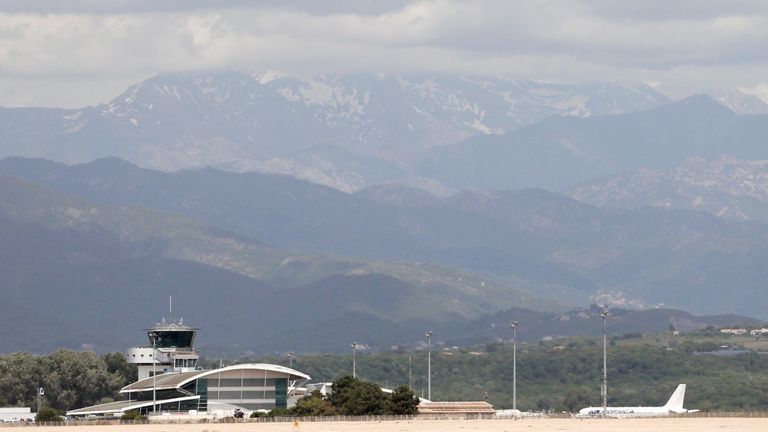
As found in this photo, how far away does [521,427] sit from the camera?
191m

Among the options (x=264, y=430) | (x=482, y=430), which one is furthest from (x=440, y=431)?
(x=264, y=430)

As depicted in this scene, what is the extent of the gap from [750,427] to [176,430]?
2115 inches

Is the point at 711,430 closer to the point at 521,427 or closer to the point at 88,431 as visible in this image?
the point at 521,427

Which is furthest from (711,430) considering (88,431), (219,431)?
(88,431)

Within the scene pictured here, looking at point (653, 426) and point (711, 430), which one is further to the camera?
point (653, 426)

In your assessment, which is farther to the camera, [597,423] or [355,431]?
[597,423]

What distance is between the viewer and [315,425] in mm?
192625

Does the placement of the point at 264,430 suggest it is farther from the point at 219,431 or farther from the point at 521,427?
the point at 521,427

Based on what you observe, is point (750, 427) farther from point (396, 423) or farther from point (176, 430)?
point (176, 430)

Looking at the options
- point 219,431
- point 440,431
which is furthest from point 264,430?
point 440,431

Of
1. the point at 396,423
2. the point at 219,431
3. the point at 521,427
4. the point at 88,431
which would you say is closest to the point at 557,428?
the point at 521,427

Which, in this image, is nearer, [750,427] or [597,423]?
[750,427]

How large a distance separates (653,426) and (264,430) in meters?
37.9

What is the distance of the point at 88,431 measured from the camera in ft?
614
